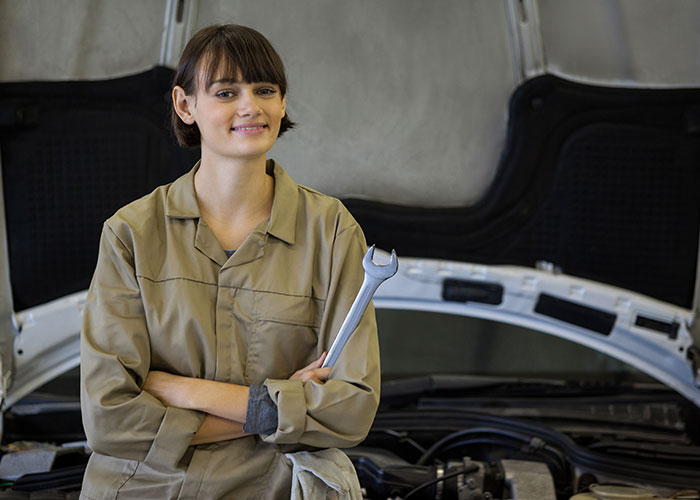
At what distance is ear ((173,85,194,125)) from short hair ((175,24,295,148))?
21 mm

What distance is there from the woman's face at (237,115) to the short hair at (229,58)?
0.05ft

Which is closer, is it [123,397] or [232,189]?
[123,397]

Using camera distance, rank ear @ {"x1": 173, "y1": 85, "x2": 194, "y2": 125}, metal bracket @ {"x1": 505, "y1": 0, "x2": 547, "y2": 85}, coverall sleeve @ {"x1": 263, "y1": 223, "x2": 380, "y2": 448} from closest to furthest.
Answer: coverall sleeve @ {"x1": 263, "y1": 223, "x2": 380, "y2": 448} → ear @ {"x1": 173, "y1": 85, "x2": 194, "y2": 125} → metal bracket @ {"x1": 505, "y1": 0, "x2": 547, "y2": 85}

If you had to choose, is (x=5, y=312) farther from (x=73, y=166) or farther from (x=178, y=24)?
(x=178, y=24)

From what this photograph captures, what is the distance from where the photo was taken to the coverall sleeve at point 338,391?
1.32m

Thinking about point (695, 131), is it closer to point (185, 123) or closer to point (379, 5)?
point (379, 5)

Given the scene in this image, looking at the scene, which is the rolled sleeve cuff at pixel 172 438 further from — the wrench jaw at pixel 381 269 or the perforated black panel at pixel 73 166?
the perforated black panel at pixel 73 166

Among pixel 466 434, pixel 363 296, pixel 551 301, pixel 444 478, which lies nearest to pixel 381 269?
pixel 363 296

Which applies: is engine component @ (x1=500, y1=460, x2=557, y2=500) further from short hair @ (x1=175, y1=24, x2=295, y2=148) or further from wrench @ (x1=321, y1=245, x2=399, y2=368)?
short hair @ (x1=175, y1=24, x2=295, y2=148)

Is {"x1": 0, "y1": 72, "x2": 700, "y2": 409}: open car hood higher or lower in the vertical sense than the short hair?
lower

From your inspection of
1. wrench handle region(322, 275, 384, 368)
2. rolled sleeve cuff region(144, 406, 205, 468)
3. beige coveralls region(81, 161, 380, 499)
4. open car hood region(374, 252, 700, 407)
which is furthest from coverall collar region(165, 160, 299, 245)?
open car hood region(374, 252, 700, 407)

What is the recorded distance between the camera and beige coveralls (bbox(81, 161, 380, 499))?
1.33 meters

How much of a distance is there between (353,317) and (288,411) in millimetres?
202

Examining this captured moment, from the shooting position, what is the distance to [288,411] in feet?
4.30
